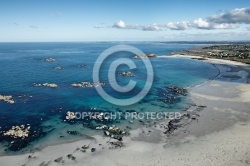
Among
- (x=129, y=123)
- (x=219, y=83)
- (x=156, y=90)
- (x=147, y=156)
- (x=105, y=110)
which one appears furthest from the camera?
(x=219, y=83)

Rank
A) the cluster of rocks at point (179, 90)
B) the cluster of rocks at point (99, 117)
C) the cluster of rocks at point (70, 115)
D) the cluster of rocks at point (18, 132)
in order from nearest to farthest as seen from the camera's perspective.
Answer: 1. the cluster of rocks at point (18, 132)
2. the cluster of rocks at point (99, 117)
3. the cluster of rocks at point (70, 115)
4. the cluster of rocks at point (179, 90)

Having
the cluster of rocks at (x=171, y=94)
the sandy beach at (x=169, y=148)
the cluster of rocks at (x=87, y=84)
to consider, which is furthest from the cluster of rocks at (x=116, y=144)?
the cluster of rocks at (x=87, y=84)

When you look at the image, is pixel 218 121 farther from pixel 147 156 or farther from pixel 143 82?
pixel 143 82

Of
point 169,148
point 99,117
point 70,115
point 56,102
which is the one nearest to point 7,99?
point 56,102

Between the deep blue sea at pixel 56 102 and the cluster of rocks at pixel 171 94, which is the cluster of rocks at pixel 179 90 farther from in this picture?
the deep blue sea at pixel 56 102

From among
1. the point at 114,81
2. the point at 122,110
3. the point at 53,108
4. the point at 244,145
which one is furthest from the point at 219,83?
the point at 53,108

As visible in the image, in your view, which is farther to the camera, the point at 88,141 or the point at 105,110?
the point at 105,110

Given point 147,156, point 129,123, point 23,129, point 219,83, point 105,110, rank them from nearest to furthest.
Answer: point 147,156
point 23,129
point 129,123
point 105,110
point 219,83
